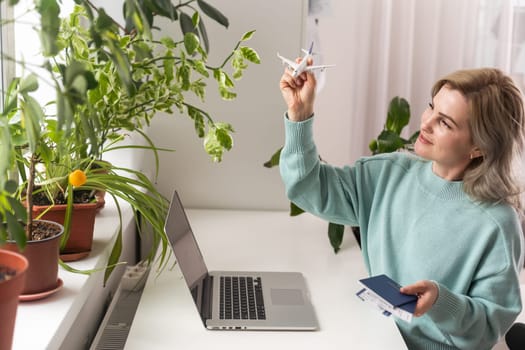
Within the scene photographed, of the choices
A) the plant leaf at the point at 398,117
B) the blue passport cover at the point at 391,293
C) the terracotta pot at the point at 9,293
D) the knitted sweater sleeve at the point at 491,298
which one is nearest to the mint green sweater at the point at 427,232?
the knitted sweater sleeve at the point at 491,298

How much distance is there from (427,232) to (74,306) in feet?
2.66

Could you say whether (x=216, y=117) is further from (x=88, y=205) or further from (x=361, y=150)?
(x=361, y=150)

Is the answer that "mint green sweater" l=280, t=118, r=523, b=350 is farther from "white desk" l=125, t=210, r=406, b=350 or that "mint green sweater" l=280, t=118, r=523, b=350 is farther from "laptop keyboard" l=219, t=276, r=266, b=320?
"laptop keyboard" l=219, t=276, r=266, b=320

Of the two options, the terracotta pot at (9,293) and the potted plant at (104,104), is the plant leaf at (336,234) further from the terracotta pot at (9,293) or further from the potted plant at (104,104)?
the terracotta pot at (9,293)

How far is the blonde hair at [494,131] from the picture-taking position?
153cm

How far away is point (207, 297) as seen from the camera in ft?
4.92

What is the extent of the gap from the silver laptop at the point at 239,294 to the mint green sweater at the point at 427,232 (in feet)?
0.72

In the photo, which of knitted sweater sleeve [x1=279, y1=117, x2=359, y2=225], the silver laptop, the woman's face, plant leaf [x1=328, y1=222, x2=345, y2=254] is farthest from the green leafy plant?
the woman's face

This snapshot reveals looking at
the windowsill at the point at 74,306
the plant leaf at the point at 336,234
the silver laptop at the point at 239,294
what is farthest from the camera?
the plant leaf at the point at 336,234

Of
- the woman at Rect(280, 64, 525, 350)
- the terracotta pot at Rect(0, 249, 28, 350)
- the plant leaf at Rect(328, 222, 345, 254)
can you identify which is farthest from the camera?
the plant leaf at Rect(328, 222, 345, 254)

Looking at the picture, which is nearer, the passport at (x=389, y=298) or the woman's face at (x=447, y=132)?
the passport at (x=389, y=298)

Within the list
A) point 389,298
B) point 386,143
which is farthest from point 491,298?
point 386,143

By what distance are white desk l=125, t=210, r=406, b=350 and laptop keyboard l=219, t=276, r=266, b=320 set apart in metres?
0.07

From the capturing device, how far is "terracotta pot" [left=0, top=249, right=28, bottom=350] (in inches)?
35.7
